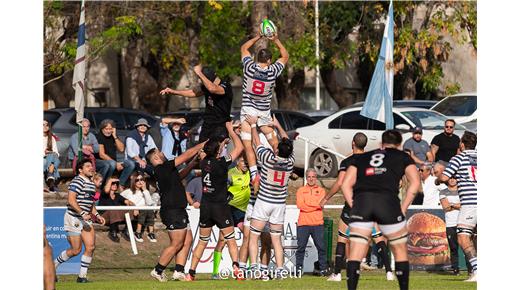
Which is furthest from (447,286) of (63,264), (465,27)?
Result: (465,27)

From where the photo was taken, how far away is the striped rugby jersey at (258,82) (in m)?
19.8

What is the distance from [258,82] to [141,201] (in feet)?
16.6

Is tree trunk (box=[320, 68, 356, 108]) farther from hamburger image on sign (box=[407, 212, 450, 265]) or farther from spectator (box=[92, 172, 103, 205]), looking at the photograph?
hamburger image on sign (box=[407, 212, 450, 265])

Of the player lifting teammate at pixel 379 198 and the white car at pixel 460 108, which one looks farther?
the white car at pixel 460 108

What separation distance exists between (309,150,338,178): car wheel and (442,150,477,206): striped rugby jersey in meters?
9.25

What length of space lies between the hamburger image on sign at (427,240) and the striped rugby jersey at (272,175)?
10.4 feet

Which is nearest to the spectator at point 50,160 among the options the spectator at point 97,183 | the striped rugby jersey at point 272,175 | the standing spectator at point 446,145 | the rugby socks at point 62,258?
the spectator at point 97,183

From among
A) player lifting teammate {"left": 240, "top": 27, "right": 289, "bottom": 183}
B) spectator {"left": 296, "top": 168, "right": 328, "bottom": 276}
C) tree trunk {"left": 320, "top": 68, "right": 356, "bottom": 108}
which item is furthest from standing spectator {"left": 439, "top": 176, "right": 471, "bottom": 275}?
tree trunk {"left": 320, "top": 68, "right": 356, "bottom": 108}

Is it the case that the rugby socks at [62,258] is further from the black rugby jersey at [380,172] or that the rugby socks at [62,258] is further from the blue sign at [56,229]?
the black rugby jersey at [380,172]

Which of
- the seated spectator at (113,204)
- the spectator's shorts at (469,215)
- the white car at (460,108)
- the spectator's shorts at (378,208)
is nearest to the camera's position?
the spectator's shorts at (378,208)

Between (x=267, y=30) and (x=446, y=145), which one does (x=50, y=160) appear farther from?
(x=267, y=30)

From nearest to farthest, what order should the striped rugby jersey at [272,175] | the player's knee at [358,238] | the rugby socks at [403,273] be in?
the player's knee at [358,238]
the rugby socks at [403,273]
the striped rugby jersey at [272,175]

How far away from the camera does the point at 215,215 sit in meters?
19.4
